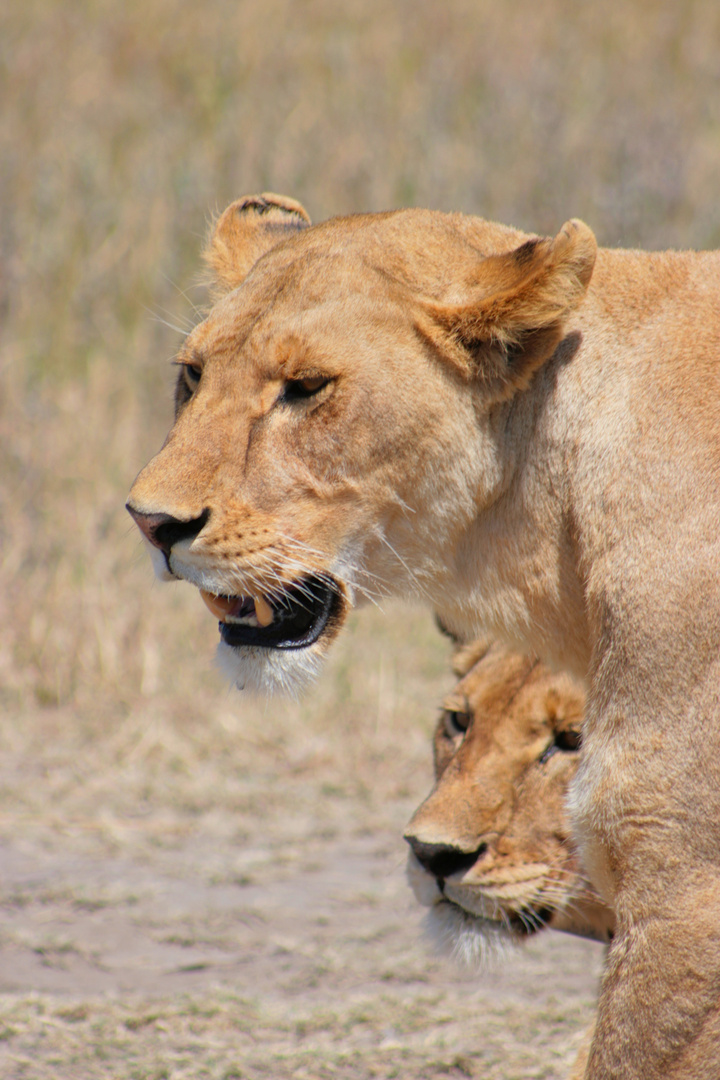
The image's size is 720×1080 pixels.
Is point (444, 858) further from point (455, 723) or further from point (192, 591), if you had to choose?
point (192, 591)

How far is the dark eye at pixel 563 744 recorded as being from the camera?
3.07 meters

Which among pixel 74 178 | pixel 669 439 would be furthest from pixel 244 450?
pixel 74 178

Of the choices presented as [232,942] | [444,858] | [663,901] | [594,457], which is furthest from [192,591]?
[663,901]

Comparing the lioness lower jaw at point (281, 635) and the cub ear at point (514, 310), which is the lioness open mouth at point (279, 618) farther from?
the cub ear at point (514, 310)

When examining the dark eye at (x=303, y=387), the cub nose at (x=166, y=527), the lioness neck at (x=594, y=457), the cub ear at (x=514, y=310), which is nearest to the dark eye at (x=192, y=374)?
the dark eye at (x=303, y=387)

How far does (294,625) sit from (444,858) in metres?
0.76

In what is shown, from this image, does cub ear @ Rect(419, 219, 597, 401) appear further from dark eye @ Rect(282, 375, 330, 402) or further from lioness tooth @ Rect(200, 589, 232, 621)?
lioness tooth @ Rect(200, 589, 232, 621)

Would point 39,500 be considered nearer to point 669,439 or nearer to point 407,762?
point 407,762

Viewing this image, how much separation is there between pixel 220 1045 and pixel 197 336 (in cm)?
174

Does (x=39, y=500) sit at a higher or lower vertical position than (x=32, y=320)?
lower

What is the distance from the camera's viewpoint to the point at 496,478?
93.5 inches

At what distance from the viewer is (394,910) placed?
4.07m

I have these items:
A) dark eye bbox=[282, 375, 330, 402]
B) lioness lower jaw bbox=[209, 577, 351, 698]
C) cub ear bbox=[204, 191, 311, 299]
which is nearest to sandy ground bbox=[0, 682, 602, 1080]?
lioness lower jaw bbox=[209, 577, 351, 698]

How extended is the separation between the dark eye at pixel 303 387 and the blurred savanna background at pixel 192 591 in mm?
646
